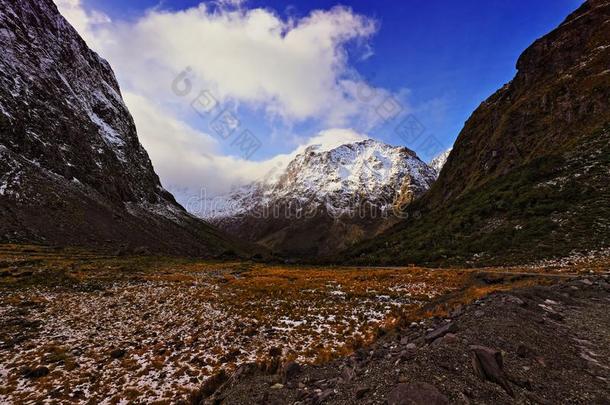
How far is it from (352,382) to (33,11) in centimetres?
26814

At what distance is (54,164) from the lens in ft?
477

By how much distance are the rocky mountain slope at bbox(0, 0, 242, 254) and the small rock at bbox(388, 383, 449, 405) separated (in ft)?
410

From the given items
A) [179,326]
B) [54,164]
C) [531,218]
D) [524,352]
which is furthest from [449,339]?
[54,164]

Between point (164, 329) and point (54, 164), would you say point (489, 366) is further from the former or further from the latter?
point (54, 164)

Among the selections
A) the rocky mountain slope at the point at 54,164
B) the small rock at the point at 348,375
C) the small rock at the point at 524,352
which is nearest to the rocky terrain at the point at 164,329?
the small rock at the point at 348,375

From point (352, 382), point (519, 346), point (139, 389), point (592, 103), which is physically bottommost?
point (139, 389)

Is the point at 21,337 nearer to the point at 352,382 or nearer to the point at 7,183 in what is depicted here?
the point at 352,382

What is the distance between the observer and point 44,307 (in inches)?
1055

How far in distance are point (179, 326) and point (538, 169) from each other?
244 feet

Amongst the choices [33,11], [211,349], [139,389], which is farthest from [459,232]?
[33,11]

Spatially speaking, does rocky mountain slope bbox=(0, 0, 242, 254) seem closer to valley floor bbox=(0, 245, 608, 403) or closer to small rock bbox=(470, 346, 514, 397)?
valley floor bbox=(0, 245, 608, 403)

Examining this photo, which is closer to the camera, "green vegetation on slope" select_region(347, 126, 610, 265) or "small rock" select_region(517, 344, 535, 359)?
"small rock" select_region(517, 344, 535, 359)

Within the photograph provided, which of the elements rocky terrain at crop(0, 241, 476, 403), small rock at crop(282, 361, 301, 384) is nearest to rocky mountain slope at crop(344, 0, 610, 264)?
rocky terrain at crop(0, 241, 476, 403)

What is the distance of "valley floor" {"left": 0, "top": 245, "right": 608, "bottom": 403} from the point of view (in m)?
13.5
